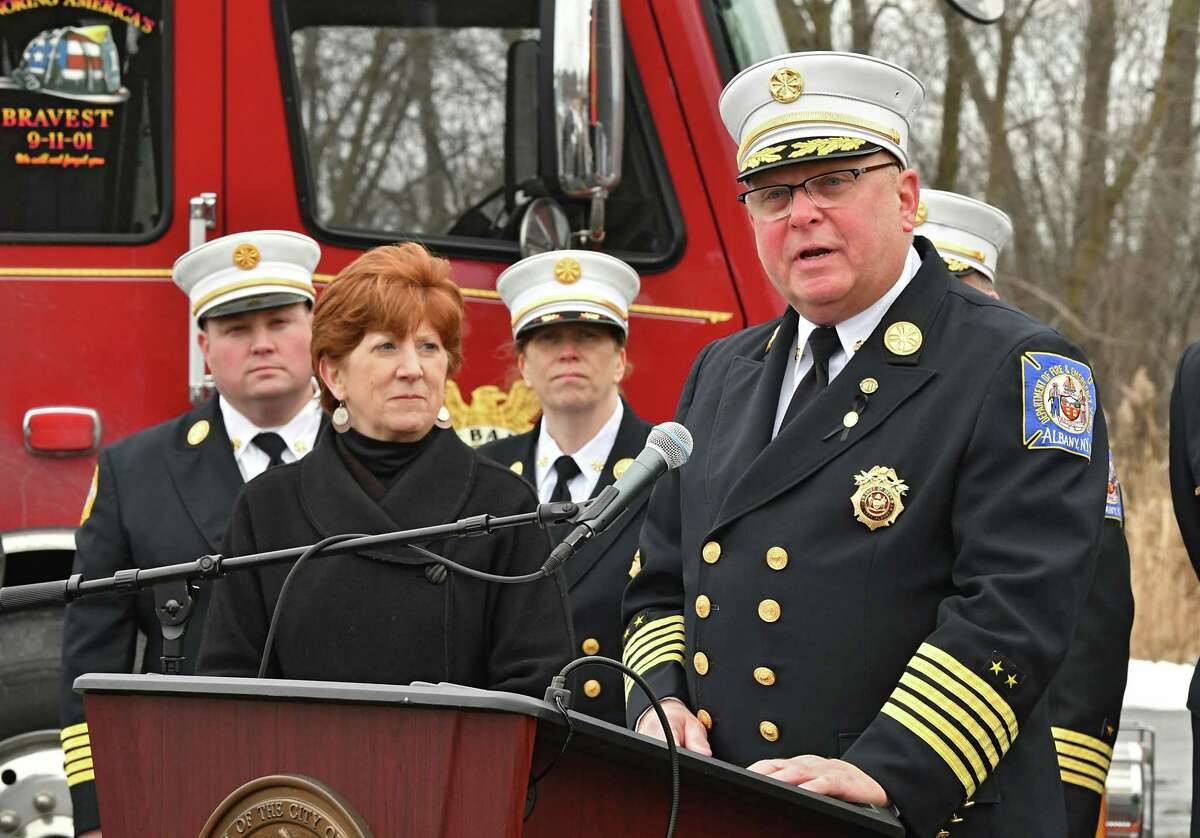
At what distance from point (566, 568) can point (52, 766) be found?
5.01 feet

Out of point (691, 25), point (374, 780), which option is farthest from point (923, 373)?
point (691, 25)

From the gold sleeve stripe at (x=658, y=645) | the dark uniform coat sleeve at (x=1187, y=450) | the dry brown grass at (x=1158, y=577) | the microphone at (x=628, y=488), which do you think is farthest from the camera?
the dry brown grass at (x=1158, y=577)

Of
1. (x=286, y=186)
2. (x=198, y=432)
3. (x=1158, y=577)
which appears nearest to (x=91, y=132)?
(x=286, y=186)

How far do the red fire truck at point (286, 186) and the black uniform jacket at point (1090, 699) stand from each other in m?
1.52

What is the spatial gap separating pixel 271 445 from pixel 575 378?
82cm

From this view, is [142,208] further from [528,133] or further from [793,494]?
[793,494]

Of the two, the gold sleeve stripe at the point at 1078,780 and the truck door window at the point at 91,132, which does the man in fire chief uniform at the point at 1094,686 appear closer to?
the gold sleeve stripe at the point at 1078,780

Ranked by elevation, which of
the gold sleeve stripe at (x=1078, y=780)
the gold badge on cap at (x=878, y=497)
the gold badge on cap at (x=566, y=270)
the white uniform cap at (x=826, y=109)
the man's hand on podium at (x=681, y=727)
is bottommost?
the gold sleeve stripe at (x=1078, y=780)

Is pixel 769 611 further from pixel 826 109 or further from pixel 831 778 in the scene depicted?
pixel 826 109

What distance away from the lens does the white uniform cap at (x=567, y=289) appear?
4871mm

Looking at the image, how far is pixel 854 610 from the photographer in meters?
2.90

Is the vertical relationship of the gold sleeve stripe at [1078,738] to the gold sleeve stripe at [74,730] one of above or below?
below

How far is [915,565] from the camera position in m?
2.88

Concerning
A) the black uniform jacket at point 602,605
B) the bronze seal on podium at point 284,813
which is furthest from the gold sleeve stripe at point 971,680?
the black uniform jacket at point 602,605
